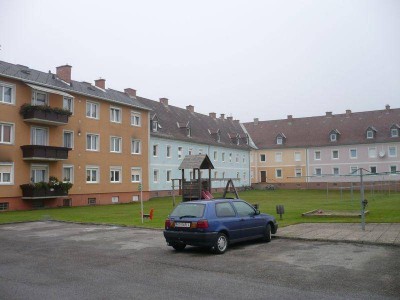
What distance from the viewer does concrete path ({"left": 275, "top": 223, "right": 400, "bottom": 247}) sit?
13.8m

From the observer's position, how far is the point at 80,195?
3762 centimetres

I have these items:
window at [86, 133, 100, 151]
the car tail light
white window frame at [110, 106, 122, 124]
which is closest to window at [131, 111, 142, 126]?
white window frame at [110, 106, 122, 124]

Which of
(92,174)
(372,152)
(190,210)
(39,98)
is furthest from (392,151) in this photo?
(190,210)

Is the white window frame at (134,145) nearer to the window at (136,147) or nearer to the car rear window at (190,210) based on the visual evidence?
the window at (136,147)

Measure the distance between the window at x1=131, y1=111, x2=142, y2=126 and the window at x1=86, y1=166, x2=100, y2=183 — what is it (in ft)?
23.7

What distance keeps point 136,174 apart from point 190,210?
32557 millimetres

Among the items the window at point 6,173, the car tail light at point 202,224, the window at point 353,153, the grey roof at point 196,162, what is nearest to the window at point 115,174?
the window at point 6,173

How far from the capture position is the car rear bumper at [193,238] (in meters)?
11.9

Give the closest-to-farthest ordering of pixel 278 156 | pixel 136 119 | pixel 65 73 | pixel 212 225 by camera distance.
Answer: pixel 212 225 < pixel 65 73 < pixel 136 119 < pixel 278 156

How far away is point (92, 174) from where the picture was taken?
39.2 metres

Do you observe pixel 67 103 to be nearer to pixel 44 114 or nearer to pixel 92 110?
pixel 92 110

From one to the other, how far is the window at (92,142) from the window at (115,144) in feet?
6.61

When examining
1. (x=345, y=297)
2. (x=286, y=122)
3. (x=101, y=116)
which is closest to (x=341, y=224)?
(x=345, y=297)

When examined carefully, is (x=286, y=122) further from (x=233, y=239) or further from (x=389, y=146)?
(x=233, y=239)
